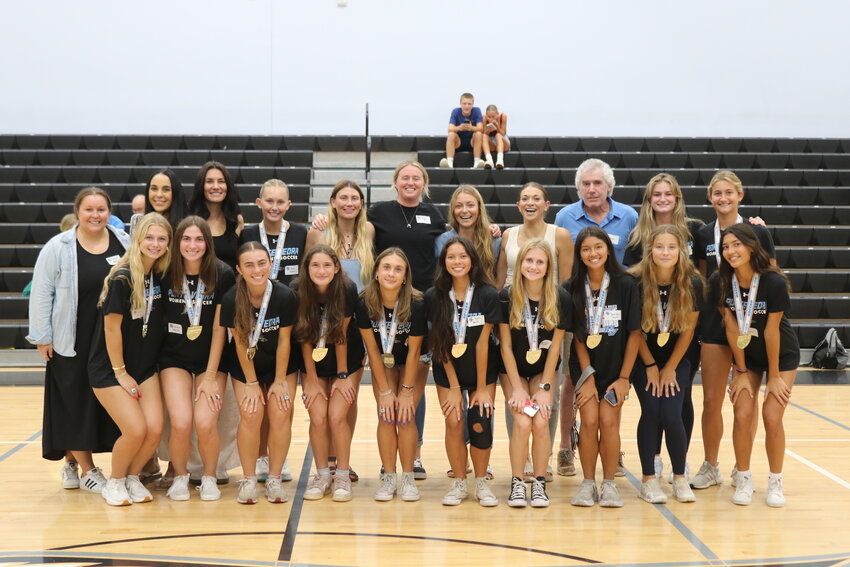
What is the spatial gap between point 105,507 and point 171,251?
1059mm

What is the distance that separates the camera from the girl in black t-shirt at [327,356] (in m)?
3.47

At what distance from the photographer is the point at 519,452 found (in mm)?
3465

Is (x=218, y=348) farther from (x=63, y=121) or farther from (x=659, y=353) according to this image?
(x=63, y=121)

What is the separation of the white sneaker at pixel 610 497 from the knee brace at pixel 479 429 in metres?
0.50

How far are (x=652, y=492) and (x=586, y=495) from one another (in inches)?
10.7

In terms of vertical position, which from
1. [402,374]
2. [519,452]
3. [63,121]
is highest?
[63,121]

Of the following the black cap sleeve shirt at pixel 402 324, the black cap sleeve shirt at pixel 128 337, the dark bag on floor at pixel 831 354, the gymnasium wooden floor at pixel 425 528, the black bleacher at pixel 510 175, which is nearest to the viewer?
the gymnasium wooden floor at pixel 425 528

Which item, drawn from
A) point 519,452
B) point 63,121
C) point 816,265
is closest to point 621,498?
point 519,452

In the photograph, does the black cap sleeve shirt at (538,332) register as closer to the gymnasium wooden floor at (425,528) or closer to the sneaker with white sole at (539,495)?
the sneaker with white sole at (539,495)

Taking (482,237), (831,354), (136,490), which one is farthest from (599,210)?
(831,354)

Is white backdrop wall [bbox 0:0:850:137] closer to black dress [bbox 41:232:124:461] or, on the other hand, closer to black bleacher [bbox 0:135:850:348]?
black bleacher [bbox 0:135:850:348]

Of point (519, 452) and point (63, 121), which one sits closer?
point (519, 452)

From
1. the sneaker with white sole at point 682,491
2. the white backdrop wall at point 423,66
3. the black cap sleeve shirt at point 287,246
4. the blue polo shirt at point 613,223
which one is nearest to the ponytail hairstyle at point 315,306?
the black cap sleeve shirt at point 287,246

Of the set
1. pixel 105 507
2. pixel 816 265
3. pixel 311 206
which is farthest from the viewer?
pixel 311 206
